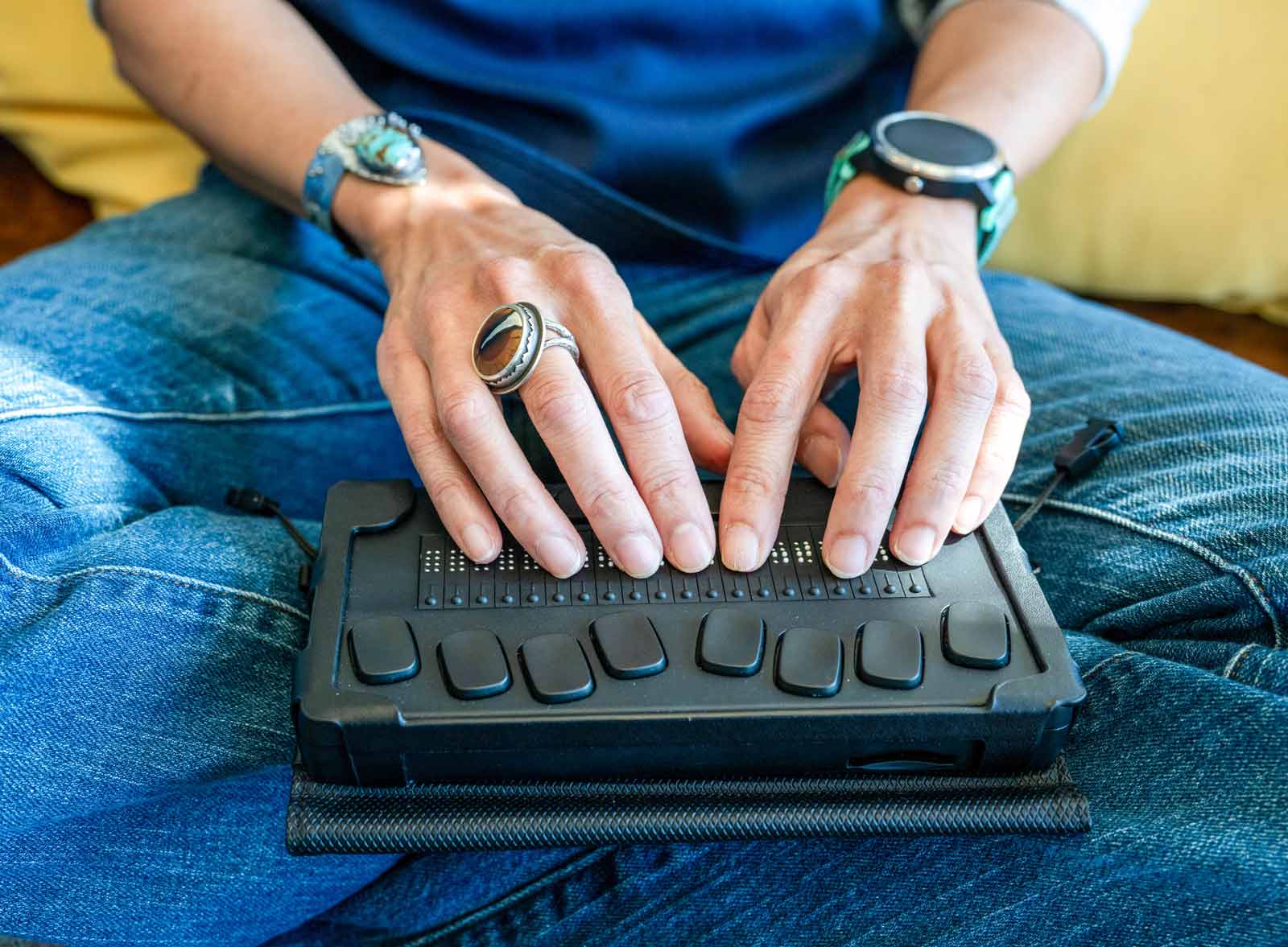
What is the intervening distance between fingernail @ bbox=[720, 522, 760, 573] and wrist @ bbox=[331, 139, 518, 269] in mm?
328

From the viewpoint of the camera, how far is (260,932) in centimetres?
62

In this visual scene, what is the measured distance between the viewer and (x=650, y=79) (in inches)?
33.4

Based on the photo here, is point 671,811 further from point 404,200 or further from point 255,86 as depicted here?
point 255,86

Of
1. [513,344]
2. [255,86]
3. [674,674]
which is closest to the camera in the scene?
[674,674]

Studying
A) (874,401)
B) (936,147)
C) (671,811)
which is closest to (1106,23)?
(936,147)

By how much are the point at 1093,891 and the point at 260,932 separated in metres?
0.45

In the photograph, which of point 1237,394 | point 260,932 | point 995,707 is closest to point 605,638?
point 995,707

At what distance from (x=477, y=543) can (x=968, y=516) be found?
9.9 inches

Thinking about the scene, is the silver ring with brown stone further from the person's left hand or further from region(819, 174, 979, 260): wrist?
region(819, 174, 979, 260): wrist

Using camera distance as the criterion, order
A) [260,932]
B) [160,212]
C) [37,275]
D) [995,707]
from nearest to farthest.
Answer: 1. [995,707]
2. [260,932]
3. [37,275]
4. [160,212]

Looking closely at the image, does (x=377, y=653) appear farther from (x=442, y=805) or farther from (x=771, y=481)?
(x=771, y=481)

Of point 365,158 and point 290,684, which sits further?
point 365,158

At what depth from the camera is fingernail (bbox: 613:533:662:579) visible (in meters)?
0.53

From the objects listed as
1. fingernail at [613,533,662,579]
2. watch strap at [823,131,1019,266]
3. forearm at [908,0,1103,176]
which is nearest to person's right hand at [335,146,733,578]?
fingernail at [613,533,662,579]
